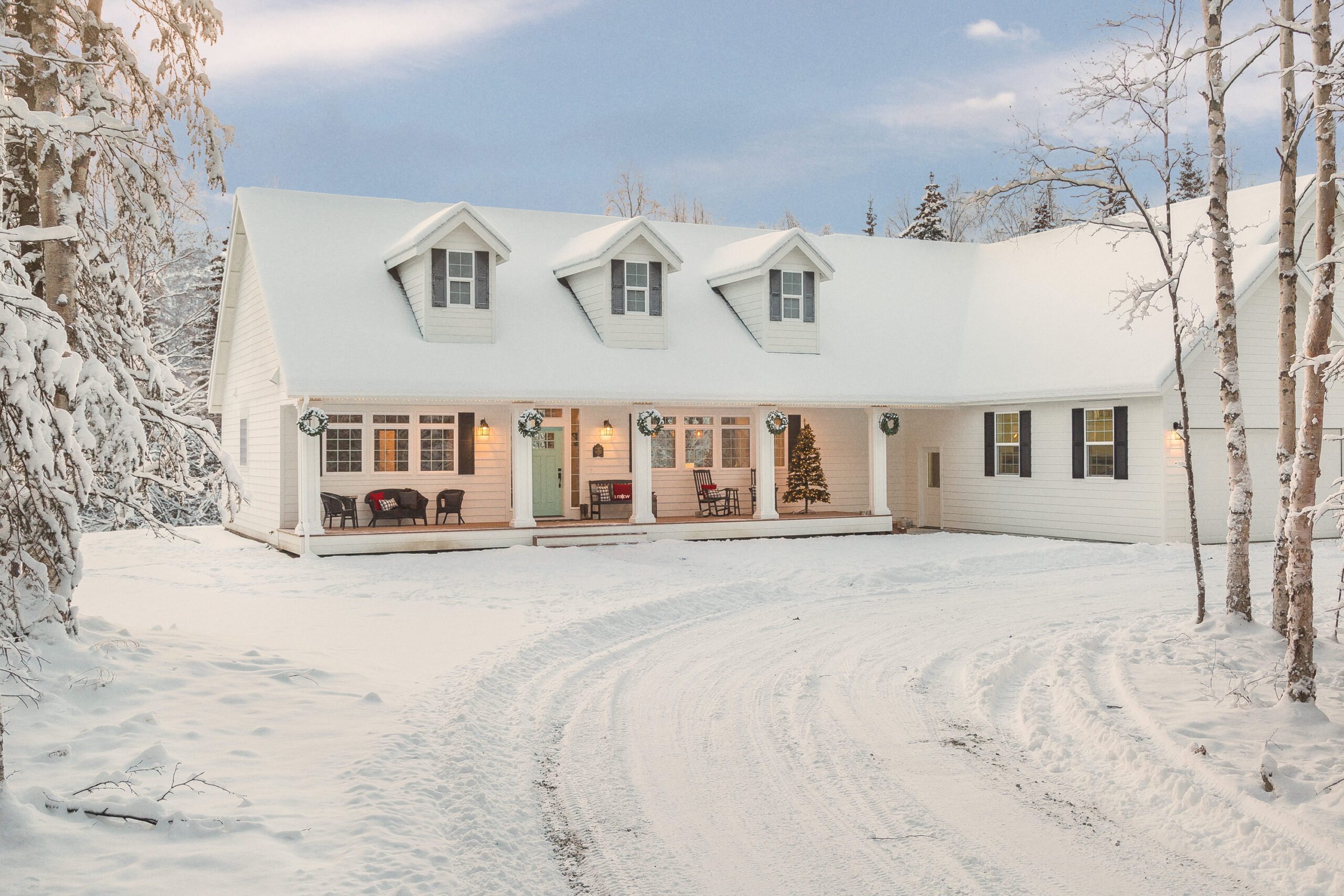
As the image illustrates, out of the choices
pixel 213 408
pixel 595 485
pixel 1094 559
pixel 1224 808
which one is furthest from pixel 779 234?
pixel 1224 808

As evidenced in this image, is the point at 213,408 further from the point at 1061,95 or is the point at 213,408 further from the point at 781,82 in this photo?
the point at 781,82

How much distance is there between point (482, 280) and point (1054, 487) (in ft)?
38.1

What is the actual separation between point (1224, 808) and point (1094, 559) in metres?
11.7

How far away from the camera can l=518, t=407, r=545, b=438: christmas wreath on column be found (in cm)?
1752

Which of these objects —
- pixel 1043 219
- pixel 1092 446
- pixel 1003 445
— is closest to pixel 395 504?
pixel 1003 445

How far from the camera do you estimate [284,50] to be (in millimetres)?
19500

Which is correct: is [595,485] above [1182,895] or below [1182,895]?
above

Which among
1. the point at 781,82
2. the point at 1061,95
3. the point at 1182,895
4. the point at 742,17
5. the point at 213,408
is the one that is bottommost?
the point at 1182,895

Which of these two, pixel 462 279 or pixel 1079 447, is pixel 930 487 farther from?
pixel 462 279

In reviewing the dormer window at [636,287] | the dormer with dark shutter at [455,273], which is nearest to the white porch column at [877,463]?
the dormer window at [636,287]

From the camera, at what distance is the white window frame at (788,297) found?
69.1 ft

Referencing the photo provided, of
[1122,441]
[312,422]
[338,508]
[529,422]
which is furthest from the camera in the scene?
[1122,441]

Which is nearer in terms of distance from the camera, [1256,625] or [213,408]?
[1256,625]

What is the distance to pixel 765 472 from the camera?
19828 mm
